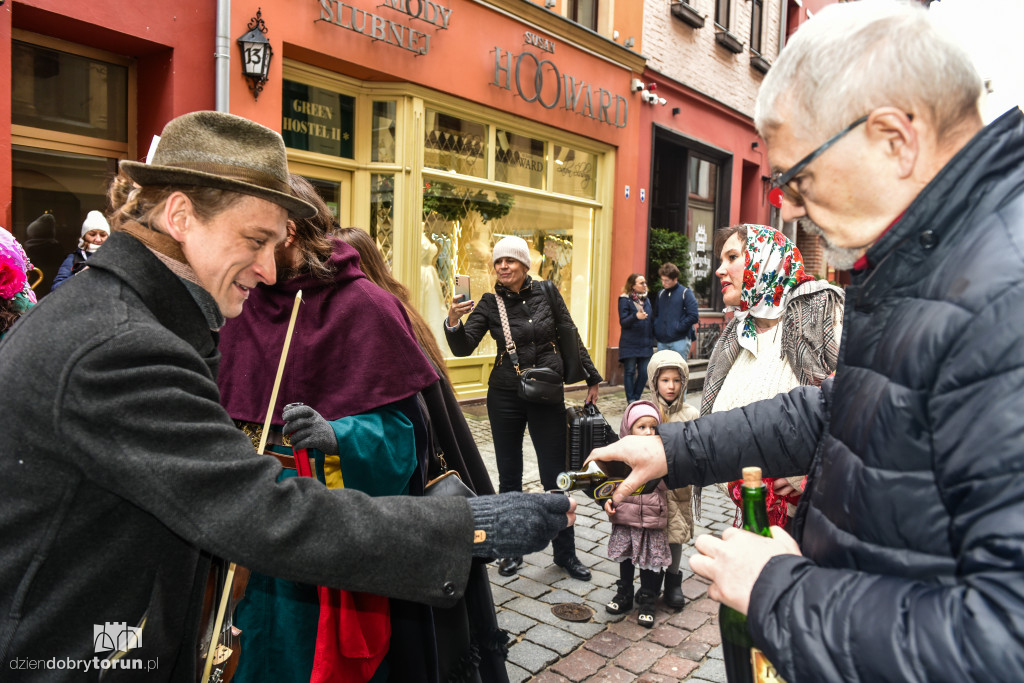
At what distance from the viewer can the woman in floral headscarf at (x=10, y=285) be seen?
2.78 meters

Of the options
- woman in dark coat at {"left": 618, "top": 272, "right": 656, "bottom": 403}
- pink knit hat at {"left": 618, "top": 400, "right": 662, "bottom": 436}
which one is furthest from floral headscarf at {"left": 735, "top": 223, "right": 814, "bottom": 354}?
woman in dark coat at {"left": 618, "top": 272, "right": 656, "bottom": 403}

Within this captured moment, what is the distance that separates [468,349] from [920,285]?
374 cm

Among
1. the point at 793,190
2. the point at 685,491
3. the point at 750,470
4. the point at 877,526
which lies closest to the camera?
the point at 877,526

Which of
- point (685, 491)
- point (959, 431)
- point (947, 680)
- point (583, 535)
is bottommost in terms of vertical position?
point (583, 535)

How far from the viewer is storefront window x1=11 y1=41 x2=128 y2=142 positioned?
580 cm

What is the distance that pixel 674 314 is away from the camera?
941cm

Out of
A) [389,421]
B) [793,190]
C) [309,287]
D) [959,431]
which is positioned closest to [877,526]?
[959,431]

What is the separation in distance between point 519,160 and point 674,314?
10.1 feet

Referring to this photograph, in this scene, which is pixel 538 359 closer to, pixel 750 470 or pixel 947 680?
pixel 750 470

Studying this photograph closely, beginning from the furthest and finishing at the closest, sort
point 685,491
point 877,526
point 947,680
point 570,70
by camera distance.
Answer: point 570,70 < point 685,491 < point 877,526 < point 947,680

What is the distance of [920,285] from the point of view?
114cm

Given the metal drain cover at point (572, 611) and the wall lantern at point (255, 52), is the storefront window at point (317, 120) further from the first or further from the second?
the metal drain cover at point (572, 611)

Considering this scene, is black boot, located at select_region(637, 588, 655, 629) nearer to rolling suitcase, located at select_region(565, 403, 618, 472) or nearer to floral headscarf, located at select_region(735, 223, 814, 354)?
rolling suitcase, located at select_region(565, 403, 618, 472)

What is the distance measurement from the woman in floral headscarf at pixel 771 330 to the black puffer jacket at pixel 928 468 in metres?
1.79
